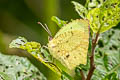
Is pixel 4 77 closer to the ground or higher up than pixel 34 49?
closer to the ground

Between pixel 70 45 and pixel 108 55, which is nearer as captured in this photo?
pixel 70 45

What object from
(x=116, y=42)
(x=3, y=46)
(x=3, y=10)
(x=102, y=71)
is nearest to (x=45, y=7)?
(x=3, y=46)

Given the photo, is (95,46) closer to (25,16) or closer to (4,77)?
(4,77)

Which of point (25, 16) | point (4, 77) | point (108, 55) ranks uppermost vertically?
point (25, 16)

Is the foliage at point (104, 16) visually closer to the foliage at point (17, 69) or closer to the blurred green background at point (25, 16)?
the foliage at point (17, 69)

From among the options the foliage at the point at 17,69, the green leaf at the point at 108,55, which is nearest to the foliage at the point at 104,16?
the green leaf at the point at 108,55

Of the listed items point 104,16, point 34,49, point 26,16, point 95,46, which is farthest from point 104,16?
point 26,16

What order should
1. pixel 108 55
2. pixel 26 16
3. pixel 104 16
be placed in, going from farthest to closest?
1. pixel 26 16
2. pixel 108 55
3. pixel 104 16
